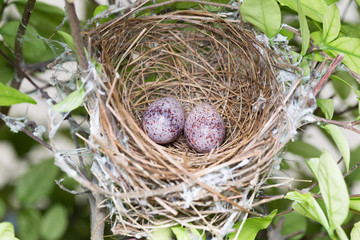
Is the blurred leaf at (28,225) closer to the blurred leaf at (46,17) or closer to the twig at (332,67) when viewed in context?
the blurred leaf at (46,17)

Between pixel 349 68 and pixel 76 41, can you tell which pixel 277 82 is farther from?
pixel 76 41

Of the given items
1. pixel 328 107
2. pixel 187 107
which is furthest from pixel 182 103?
pixel 328 107

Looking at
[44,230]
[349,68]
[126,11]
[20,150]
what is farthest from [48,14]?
[349,68]

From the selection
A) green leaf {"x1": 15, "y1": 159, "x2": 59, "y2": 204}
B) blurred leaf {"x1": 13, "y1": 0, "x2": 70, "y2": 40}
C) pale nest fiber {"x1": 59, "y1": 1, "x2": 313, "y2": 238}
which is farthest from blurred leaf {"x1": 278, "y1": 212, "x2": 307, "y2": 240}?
blurred leaf {"x1": 13, "y1": 0, "x2": 70, "y2": 40}

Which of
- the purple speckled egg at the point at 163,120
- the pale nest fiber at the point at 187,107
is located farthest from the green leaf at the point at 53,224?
the purple speckled egg at the point at 163,120

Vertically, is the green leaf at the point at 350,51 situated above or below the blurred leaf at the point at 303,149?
above

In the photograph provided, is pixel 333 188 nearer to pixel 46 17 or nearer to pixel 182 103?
pixel 182 103
